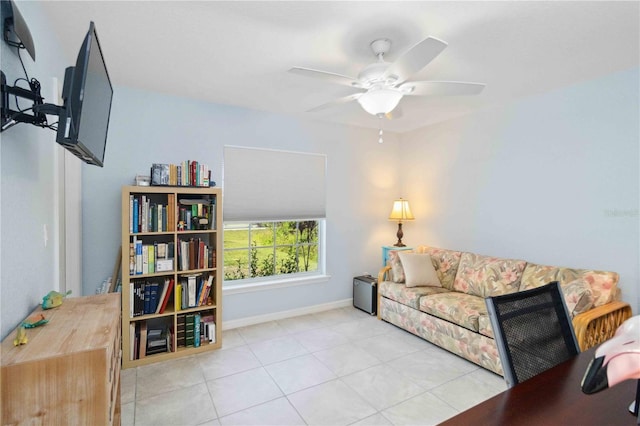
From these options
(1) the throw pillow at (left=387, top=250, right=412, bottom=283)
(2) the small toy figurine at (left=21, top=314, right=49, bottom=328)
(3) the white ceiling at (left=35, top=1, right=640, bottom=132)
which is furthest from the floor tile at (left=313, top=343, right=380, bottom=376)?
(3) the white ceiling at (left=35, top=1, right=640, bottom=132)

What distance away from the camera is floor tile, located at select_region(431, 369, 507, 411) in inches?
91.4

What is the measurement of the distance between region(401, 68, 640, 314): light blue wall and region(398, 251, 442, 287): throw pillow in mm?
575

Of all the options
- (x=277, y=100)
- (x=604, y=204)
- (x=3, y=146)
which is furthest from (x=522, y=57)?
(x=3, y=146)

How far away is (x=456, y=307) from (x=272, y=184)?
94.9 inches

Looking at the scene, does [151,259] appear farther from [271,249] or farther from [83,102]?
[83,102]

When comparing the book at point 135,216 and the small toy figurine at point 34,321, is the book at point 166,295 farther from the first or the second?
the small toy figurine at point 34,321

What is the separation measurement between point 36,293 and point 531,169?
13.4 ft

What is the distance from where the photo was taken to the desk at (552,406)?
3.09 feet

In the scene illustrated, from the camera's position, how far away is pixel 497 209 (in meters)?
3.61

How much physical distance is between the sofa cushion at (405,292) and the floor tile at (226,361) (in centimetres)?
169

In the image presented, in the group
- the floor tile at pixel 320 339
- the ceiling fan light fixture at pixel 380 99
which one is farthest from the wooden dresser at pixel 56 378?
the floor tile at pixel 320 339

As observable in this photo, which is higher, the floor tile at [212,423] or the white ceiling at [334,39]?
the white ceiling at [334,39]

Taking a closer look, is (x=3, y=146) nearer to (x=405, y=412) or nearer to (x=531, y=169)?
(x=405, y=412)

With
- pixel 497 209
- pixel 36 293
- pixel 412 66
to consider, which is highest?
pixel 412 66
